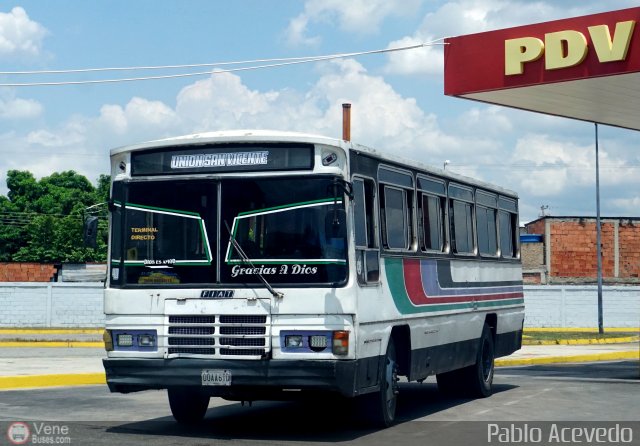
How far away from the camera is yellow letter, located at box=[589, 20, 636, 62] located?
2088 centimetres

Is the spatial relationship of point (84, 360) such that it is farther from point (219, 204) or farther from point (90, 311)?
point (90, 311)

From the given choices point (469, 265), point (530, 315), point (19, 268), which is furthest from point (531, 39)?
point (19, 268)

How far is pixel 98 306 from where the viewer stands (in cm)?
4500

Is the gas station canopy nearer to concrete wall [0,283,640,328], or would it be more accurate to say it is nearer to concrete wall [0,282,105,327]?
concrete wall [0,283,640,328]

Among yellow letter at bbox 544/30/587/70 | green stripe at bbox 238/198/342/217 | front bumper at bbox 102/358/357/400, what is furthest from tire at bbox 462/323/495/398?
green stripe at bbox 238/198/342/217

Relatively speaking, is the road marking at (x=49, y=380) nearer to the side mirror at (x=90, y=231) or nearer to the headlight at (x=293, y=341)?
the side mirror at (x=90, y=231)

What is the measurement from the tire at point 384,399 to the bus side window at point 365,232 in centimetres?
111

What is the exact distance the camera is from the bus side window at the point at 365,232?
12586 millimetres

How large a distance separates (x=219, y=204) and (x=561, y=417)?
205 inches

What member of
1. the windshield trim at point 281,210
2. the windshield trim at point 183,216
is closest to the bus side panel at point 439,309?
the windshield trim at point 281,210

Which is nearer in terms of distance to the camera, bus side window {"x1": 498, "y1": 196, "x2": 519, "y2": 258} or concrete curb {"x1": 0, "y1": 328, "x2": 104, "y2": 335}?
bus side window {"x1": 498, "y1": 196, "x2": 519, "y2": 258}

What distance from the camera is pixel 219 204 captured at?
497 inches

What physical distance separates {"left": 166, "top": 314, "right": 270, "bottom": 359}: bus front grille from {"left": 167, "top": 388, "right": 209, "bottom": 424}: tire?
1.43m

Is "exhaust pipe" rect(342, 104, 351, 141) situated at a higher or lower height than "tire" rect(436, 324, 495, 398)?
higher
